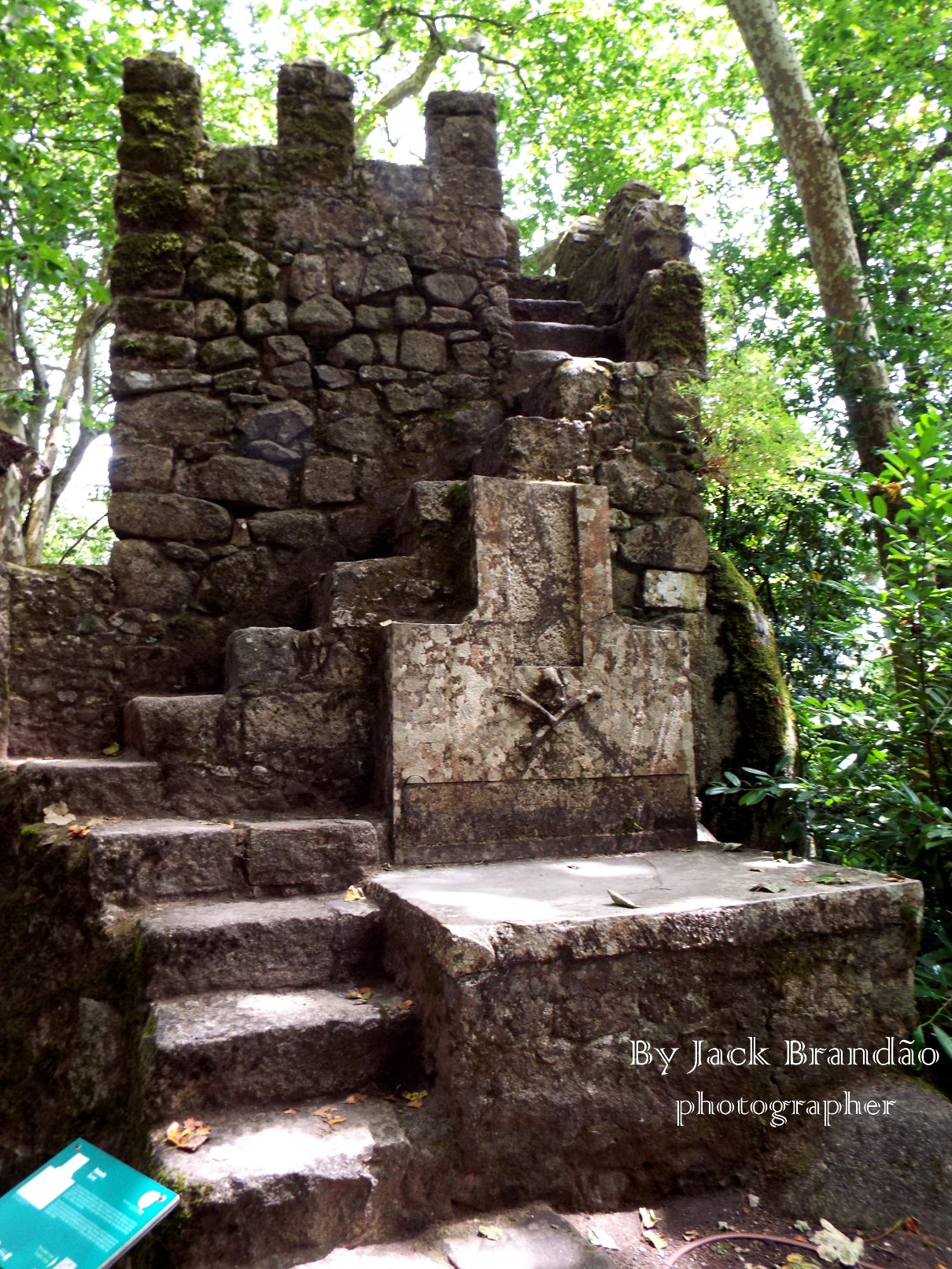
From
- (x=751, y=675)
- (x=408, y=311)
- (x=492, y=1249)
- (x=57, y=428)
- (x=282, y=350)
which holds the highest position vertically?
(x=57, y=428)

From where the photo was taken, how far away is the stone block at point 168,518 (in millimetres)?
3695

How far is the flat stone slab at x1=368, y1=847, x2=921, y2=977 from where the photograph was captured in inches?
84.7

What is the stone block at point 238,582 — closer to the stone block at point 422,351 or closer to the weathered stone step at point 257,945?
the stone block at point 422,351

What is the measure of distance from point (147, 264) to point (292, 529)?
1.28m

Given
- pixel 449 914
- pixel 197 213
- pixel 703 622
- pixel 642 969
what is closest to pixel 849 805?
pixel 703 622

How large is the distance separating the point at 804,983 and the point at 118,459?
3.16m

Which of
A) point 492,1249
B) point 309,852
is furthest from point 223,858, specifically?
point 492,1249

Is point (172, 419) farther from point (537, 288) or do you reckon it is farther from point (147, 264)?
point (537, 288)

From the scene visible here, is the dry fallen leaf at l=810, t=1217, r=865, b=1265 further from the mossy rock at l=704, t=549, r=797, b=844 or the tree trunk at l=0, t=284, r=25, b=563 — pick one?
the tree trunk at l=0, t=284, r=25, b=563

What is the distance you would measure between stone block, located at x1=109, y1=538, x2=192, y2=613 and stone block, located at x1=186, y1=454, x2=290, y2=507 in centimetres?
34

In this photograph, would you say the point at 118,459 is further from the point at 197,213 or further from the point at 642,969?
the point at 642,969

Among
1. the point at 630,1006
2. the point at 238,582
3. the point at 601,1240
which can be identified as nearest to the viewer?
the point at 601,1240

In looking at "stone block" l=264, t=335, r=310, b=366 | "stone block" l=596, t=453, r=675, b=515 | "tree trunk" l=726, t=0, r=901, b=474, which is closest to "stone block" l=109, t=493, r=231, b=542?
"stone block" l=264, t=335, r=310, b=366

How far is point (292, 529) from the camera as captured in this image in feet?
12.9
